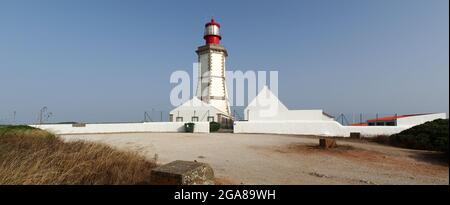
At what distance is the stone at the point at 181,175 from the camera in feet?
13.1

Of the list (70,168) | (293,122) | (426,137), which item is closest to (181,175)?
(70,168)

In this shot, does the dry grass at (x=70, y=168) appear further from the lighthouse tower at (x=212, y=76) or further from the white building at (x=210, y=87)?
the lighthouse tower at (x=212, y=76)

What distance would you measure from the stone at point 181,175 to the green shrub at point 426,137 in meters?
12.5

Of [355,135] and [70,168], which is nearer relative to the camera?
[70,168]

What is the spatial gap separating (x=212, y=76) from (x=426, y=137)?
2334cm

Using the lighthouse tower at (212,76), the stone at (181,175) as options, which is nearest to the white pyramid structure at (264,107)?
the lighthouse tower at (212,76)

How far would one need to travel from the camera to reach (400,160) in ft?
30.7

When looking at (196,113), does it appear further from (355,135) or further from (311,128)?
(355,135)

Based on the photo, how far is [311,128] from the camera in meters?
21.1

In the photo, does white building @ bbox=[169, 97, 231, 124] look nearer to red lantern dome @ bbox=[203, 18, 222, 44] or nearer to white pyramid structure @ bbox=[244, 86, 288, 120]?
white pyramid structure @ bbox=[244, 86, 288, 120]

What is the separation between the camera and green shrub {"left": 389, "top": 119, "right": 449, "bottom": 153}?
12.7 m

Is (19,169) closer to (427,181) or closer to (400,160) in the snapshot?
(427,181)

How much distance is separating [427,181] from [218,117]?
2402 centimetres
